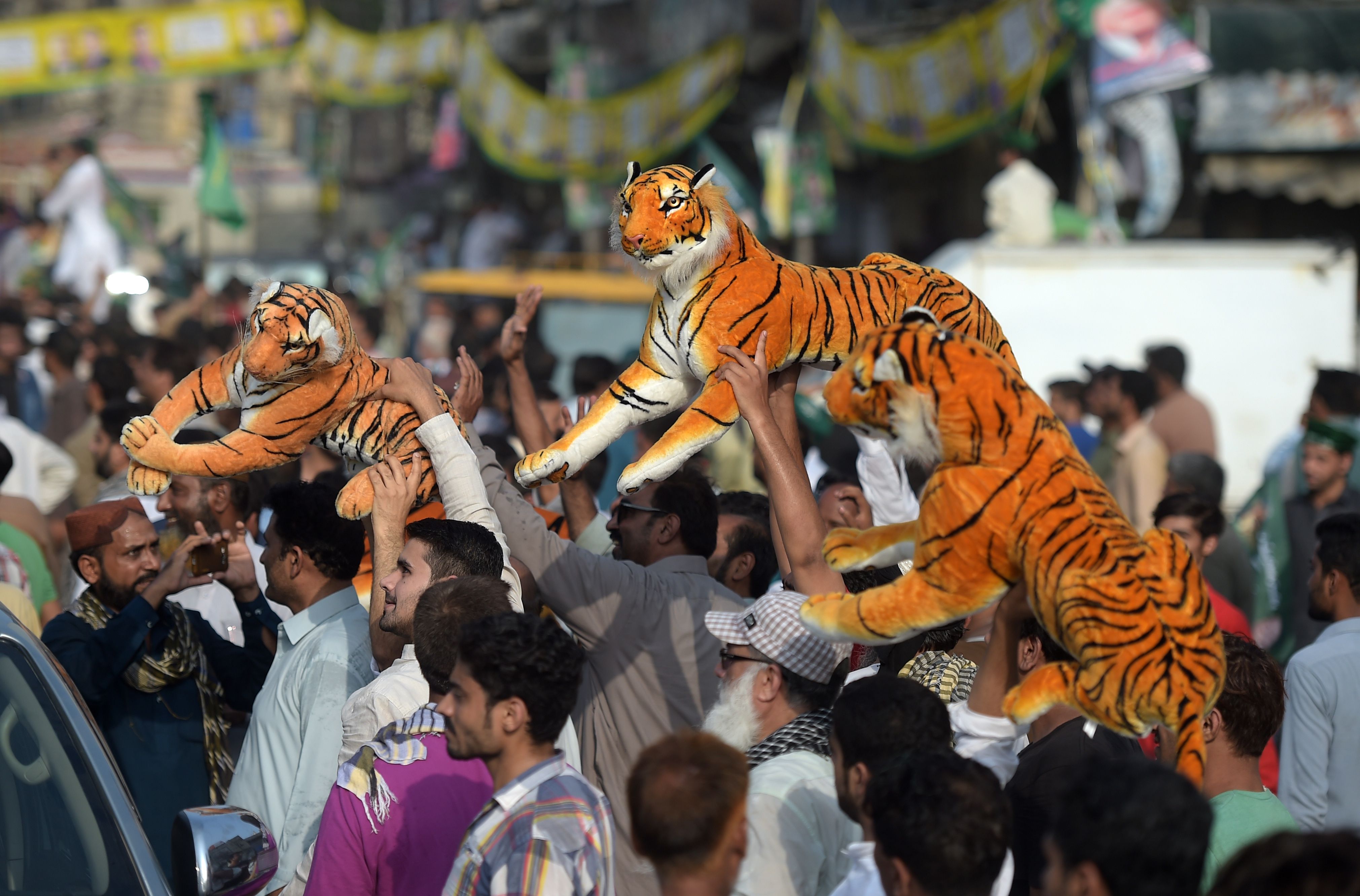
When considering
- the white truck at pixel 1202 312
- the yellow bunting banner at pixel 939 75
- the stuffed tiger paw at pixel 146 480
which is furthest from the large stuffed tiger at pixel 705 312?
the yellow bunting banner at pixel 939 75

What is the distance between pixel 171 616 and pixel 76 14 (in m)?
18.7

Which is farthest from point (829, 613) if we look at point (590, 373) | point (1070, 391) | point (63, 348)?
point (63, 348)

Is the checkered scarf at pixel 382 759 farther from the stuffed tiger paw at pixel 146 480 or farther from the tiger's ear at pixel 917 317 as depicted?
the tiger's ear at pixel 917 317

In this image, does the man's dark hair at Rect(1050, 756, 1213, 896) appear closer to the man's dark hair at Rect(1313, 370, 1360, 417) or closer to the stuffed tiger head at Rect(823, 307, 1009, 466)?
the stuffed tiger head at Rect(823, 307, 1009, 466)

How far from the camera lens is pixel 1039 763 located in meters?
3.05

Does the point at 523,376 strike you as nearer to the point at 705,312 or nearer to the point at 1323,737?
the point at 705,312

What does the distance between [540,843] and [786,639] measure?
878mm

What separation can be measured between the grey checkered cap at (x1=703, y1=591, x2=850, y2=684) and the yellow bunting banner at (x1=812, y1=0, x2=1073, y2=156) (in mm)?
9004

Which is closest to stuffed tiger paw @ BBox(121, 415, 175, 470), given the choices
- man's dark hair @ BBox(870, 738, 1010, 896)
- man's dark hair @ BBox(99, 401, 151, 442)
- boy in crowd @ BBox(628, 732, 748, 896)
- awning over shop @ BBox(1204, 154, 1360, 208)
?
boy in crowd @ BBox(628, 732, 748, 896)

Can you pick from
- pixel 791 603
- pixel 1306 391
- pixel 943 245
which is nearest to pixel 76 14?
pixel 943 245

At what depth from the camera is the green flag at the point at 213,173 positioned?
53.6 ft

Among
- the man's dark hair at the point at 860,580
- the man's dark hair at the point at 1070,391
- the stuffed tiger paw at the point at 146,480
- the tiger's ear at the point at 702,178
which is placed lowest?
the man's dark hair at the point at 1070,391

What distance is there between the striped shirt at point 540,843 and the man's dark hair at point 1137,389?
221 inches

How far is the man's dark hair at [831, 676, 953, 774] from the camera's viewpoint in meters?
2.63
